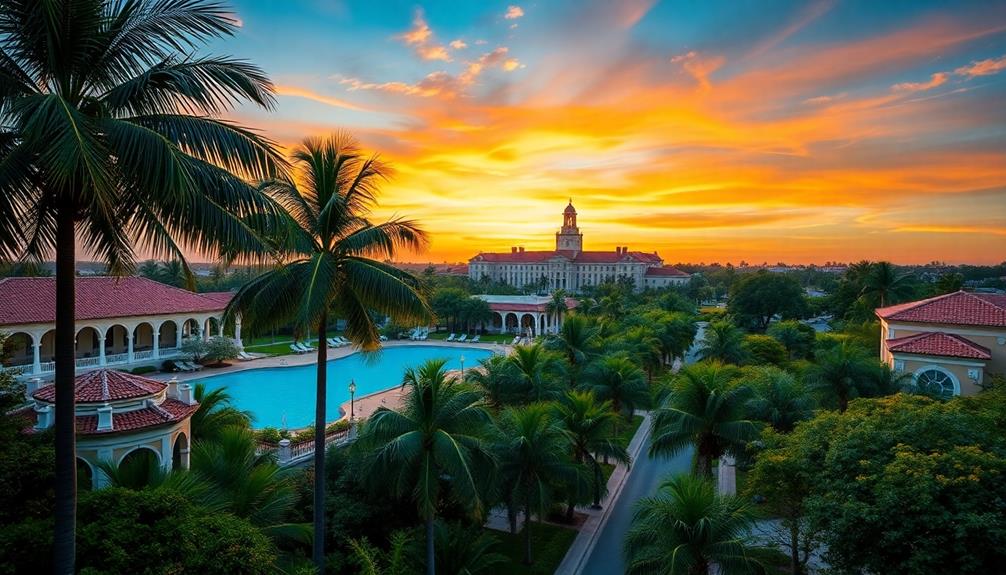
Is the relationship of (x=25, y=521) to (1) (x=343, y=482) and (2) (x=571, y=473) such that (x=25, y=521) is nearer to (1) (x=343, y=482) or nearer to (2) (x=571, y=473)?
(1) (x=343, y=482)

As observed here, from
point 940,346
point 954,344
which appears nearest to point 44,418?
point 940,346

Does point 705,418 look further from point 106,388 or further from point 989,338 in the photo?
point 106,388

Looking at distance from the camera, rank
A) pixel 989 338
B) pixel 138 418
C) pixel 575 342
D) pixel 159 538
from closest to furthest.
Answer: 1. pixel 159 538
2. pixel 138 418
3. pixel 989 338
4. pixel 575 342

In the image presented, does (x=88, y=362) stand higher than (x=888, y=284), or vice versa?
(x=888, y=284)

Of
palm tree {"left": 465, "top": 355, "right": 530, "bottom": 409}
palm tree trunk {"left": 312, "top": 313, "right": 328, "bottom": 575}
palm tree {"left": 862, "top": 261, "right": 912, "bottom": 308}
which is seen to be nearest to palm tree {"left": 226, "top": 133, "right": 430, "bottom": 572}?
palm tree trunk {"left": 312, "top": 313, "right": 328, "bottom": 575}

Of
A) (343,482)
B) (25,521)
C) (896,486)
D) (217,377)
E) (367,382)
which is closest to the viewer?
(25,521)

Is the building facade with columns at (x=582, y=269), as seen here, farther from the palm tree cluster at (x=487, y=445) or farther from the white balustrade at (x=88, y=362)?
the palm tree cluster at (x=487, y=445)

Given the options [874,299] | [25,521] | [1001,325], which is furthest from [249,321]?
[874,299]
